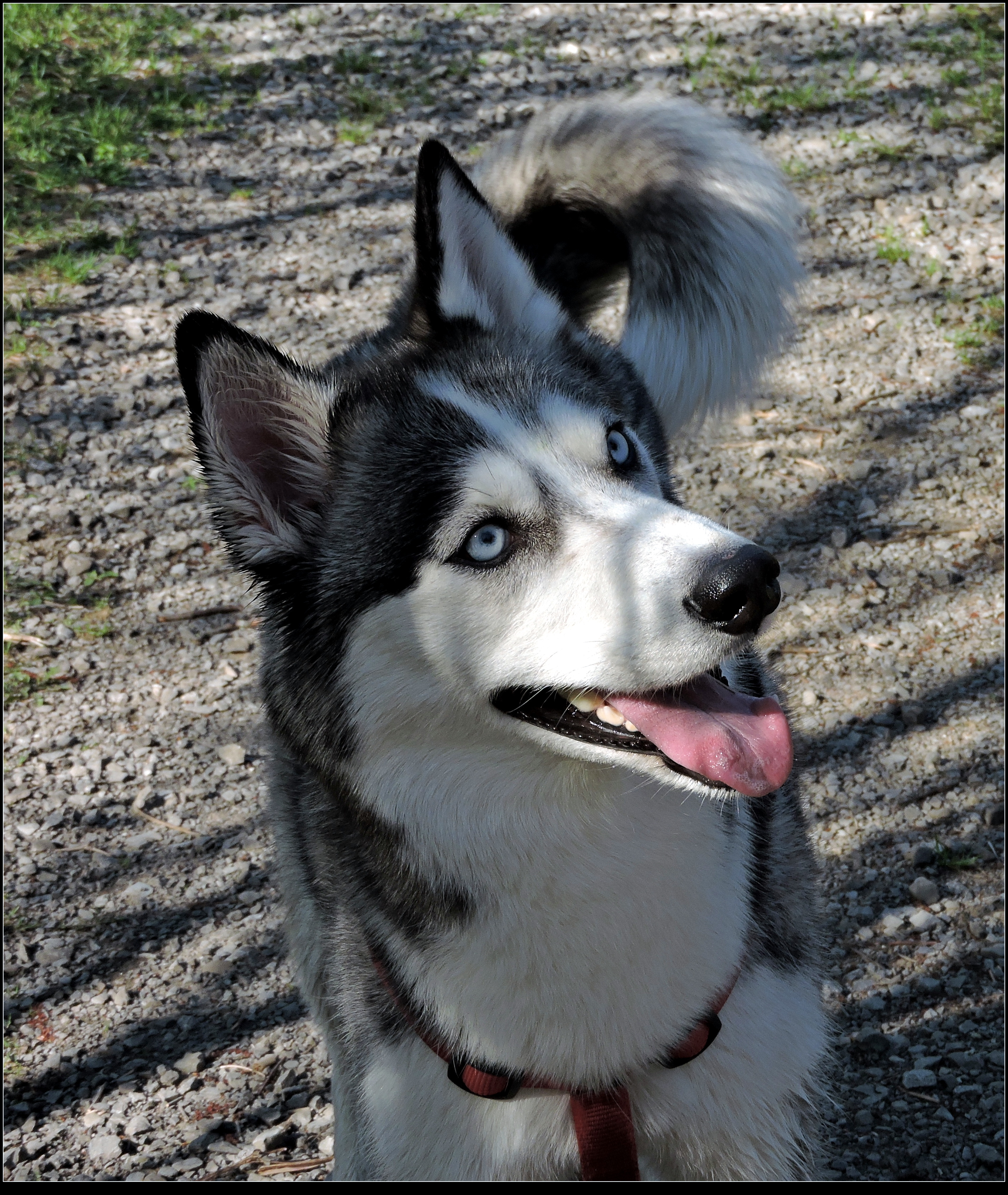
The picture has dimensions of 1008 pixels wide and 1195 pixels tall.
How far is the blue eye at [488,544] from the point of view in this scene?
1.93 m

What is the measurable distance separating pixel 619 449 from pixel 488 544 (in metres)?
0.35

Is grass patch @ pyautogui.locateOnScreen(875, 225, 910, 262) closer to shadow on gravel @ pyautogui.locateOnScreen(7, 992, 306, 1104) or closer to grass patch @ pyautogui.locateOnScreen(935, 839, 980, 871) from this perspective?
grass patch @ pyautogui.locateOnScreen(935, 839, 980, 871)

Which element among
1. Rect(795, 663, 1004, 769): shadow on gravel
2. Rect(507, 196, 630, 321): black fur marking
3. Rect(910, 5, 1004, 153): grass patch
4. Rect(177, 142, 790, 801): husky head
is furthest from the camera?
Rect(910, 5, 1004, 153): grass patch

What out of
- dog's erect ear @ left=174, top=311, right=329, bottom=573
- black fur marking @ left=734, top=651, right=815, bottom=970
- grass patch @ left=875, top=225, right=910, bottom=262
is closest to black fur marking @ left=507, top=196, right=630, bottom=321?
dog's erect ear @ left=174, top=311, right=329, bottom=573

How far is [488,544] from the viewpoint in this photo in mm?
1942

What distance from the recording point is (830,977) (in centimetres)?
302

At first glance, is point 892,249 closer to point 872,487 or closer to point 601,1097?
point 872,487

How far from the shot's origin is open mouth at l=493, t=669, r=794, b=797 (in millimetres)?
1781

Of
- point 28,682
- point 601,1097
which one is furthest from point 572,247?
point 28,682

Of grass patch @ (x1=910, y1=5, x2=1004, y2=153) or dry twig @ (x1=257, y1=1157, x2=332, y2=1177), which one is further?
grass patch @ (x1=910, y1=5, x2=1004, y2=153)

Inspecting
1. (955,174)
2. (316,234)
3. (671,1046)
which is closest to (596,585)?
(671,1046)

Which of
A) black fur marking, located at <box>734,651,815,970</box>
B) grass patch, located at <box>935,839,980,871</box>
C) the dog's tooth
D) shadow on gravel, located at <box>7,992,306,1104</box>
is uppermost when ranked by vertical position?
the dog's tooth

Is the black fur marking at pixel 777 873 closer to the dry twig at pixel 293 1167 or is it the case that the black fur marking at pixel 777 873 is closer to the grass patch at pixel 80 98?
the dry twig at pixel 293 1167

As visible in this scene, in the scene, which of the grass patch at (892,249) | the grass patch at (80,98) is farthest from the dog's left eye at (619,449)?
the grass patch at (80,98)
